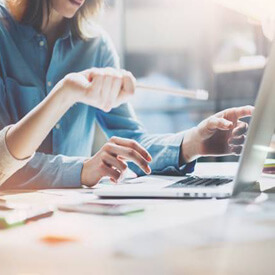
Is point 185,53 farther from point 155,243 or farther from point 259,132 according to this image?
point 155,243

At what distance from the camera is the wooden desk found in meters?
0.41

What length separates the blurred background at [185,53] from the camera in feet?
10.5

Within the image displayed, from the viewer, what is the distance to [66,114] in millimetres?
1401

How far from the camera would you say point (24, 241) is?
504mm

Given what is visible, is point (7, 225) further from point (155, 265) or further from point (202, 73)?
point (202, 73)

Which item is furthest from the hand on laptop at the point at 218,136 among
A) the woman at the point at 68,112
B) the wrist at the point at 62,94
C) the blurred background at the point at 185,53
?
the blurred background at the point at 185,53

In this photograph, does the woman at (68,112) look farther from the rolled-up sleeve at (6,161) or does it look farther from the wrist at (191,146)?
the rolled-up sleeve at (6,161)

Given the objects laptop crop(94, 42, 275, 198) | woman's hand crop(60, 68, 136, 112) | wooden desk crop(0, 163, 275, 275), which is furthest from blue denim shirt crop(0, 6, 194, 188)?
wooden desk crop(0, 163, 275, 275)

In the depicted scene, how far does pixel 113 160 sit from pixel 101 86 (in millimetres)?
168

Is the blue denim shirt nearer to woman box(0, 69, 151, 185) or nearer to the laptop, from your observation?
woman box(0, 69, 151, 185)

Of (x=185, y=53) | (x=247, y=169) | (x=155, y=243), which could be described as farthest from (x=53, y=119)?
(x=185, y=53)

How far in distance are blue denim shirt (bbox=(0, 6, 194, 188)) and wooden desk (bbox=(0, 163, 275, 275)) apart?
51 cm

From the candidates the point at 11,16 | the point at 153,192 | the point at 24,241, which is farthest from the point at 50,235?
the point at 11,16

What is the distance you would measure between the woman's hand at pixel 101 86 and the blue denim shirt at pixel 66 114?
0.69 feet
